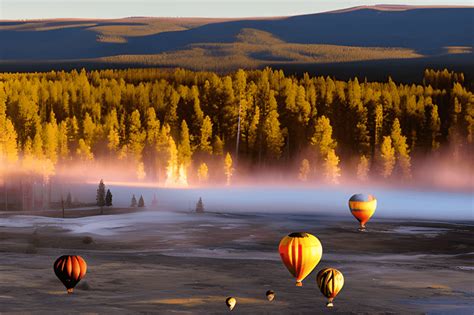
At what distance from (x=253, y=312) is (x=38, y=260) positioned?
110 ft

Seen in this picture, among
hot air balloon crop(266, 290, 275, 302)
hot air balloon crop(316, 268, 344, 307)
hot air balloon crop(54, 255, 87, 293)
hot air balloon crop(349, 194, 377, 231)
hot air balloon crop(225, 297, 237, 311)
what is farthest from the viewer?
hot air balloon crop(349, 194, 377, 231)

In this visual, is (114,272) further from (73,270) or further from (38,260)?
(73,270)

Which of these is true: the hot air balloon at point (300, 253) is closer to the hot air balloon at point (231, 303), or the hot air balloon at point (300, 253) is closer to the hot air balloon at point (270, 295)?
the hot air balloon at point (270, 295)

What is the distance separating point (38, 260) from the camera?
9331 cm

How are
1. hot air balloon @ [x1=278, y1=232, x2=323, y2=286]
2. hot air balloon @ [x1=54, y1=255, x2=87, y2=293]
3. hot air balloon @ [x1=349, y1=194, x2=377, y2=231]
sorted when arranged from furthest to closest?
hot air balloon @ [x1=349, y1=194, x2=377, y2=231]
hot air balloon @ [x1=278, y1=232, x2=323, y2=286]
hot air balloon @ [x1=54, y1=255, x2=87, y2=293]

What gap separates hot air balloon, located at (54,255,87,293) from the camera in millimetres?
67250

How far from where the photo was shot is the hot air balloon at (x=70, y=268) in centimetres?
6725

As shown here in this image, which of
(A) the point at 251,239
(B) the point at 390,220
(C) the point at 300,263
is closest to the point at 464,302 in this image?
(C) the point at 300,263

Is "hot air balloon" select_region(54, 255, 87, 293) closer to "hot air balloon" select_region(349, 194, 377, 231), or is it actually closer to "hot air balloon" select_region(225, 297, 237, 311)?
"hot air balloon" select_region(225, 297, 237, 311)

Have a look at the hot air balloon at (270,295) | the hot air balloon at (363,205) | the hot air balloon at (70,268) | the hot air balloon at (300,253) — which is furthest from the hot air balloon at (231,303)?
the hot air balloon at (363,205)

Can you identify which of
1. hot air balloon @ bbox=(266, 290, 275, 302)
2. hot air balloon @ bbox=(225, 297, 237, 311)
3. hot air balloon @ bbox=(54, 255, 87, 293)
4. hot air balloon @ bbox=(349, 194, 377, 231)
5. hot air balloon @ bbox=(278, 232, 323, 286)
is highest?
hot air balloon @ bbox=(278, 232, 323, 286)

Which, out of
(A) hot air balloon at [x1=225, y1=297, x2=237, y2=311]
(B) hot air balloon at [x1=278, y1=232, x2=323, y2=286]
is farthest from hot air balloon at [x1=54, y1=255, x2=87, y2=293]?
(B) hot air balloon at [x1=278, y1=232, x2=323, y2=286]

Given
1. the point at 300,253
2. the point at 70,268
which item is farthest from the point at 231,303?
the point at 70,268

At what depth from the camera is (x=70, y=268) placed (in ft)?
222
